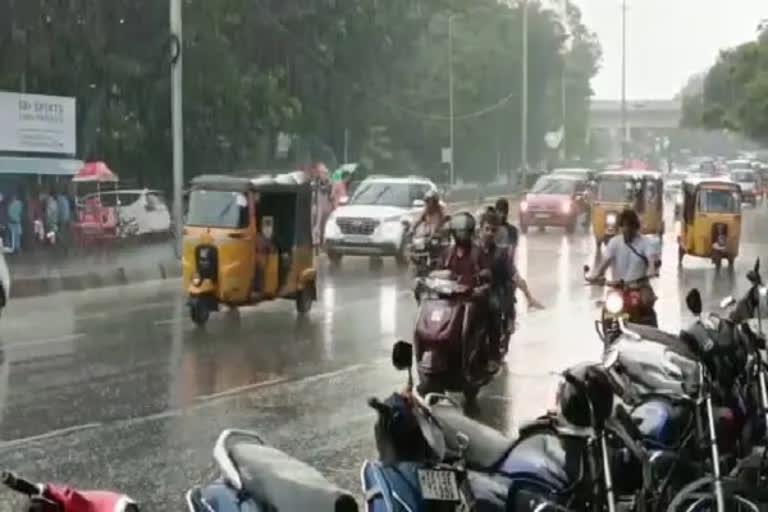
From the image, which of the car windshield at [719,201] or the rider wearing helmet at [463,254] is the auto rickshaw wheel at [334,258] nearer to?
the car windshield at [719,201]

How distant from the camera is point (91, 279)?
26.7 metres

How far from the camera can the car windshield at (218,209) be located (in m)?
18.6

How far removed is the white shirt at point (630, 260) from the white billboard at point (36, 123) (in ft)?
75.9

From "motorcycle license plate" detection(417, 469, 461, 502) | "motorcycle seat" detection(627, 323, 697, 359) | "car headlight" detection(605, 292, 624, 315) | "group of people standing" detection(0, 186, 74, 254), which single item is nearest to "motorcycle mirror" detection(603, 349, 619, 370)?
"motorcycle seat" detection(627, 323, 697, 359)

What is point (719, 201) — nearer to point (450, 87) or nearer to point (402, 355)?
point (402, 355)

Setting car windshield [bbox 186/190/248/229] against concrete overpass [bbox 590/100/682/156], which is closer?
car windshield [bbox 186/190/248/229]

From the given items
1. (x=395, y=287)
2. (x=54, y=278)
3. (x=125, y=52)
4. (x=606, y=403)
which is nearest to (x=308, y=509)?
(x=606, y=403)

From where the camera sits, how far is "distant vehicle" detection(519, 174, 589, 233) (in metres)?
43.2

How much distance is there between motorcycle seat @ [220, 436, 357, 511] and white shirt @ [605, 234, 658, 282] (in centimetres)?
827

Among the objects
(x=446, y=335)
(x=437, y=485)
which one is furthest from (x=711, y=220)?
A: (x=437, y=485)

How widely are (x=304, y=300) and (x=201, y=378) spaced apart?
628cm

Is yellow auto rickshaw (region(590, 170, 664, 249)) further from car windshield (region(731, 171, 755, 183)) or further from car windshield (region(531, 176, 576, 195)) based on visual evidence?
car windshield (region(731, 171, 755, 183))

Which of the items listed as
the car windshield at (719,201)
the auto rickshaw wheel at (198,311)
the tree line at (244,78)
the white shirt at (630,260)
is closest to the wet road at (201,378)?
the auto rickshaw wheel at (198,311)

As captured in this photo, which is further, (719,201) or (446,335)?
(719,201)
